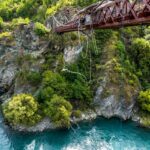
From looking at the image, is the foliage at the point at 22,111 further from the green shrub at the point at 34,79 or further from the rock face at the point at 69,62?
the green shrub at the point at 34,79

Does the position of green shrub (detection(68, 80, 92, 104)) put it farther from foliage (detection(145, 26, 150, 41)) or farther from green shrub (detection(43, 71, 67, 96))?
foliage (detection(145, 26, 150, 41))

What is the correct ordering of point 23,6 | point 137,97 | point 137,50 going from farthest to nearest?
1. point 23,6
2. point 137,50
3. point 137,97

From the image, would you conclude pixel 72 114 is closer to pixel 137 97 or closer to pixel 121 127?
pixel 121 127

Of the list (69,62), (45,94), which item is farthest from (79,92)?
(45,94)

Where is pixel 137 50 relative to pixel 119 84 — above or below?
above

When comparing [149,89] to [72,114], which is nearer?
[72,114]

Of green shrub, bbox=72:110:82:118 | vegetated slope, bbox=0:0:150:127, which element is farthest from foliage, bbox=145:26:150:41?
green shrub, bbox=72:110:82:118

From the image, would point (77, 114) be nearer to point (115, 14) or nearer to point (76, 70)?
point (76, 70)

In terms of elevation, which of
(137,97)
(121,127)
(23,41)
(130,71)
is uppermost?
(23,41)

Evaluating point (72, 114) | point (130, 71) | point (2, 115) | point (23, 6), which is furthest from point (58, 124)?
point (23, 6)
